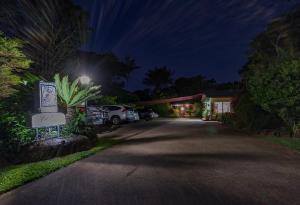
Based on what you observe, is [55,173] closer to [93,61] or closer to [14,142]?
[14,142]

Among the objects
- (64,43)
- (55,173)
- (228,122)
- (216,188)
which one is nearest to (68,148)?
(55,173)

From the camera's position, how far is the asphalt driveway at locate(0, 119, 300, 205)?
20.2 ft

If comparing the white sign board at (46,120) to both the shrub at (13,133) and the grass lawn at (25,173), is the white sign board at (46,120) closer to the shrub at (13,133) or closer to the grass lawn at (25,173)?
the shrub at (13,133)

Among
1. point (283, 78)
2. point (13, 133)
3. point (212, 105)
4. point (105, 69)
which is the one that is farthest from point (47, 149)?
point (105, 69)

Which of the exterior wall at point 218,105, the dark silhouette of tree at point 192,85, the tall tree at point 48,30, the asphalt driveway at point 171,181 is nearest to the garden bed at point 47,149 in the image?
the asphalt driveway at point 171,181

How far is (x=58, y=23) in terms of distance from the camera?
24.5 metres

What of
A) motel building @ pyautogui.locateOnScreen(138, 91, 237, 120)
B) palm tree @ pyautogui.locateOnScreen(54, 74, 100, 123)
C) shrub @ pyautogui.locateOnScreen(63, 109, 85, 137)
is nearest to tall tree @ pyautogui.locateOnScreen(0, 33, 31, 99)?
palm tree @ pyautogui.locateOnScreen(54, 74, 100, 123)

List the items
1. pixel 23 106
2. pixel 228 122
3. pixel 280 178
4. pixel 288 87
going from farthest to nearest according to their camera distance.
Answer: pixel 228 122
pixel 288 87
pixel 23 106
pixel 280 178

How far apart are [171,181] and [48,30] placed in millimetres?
18900

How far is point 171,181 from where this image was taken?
7539 mm

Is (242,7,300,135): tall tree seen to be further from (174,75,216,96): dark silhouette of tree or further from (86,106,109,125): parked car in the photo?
(174,75,216,96): dark silhouette of tree

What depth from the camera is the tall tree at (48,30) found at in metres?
23.0

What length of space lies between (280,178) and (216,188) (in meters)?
1.89

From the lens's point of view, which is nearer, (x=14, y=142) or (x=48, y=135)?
(x=14, y=142)
